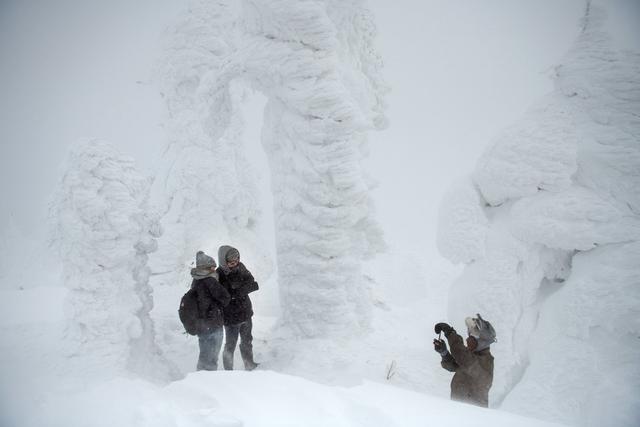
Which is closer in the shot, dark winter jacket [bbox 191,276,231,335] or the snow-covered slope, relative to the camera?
the snow-covered slope

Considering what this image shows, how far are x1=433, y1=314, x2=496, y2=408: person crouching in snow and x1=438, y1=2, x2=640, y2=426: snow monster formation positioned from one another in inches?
38.9

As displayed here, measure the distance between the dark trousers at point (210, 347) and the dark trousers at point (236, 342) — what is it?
0.29 m

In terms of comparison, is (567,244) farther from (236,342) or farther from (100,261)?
(100,261)

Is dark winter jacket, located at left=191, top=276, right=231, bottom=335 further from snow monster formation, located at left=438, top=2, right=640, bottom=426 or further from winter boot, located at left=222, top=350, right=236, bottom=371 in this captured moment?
snow monster formation, located at left=438, top=2, right=640, bottom=426

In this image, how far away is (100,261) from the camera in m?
4.77

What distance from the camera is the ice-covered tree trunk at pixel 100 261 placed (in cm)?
459

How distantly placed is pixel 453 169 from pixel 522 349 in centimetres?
13212

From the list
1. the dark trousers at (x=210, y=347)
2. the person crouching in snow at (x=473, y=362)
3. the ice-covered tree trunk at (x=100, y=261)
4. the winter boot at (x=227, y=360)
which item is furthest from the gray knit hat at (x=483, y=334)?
the ice-covered tree trunk at (x=100, y=261)

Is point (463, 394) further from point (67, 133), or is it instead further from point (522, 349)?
point (67, 133)

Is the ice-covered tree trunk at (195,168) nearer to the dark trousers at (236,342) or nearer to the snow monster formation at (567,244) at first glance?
the dark trousers at (236,342)

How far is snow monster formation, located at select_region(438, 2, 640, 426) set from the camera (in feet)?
13.3

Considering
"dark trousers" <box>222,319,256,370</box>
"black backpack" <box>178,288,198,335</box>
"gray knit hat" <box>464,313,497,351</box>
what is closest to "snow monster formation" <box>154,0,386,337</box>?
"dark trousers" <box>222,319,256,370</box>

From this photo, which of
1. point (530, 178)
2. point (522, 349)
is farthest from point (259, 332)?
point (530, 178)

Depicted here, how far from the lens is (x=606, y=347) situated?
4.11 metres
